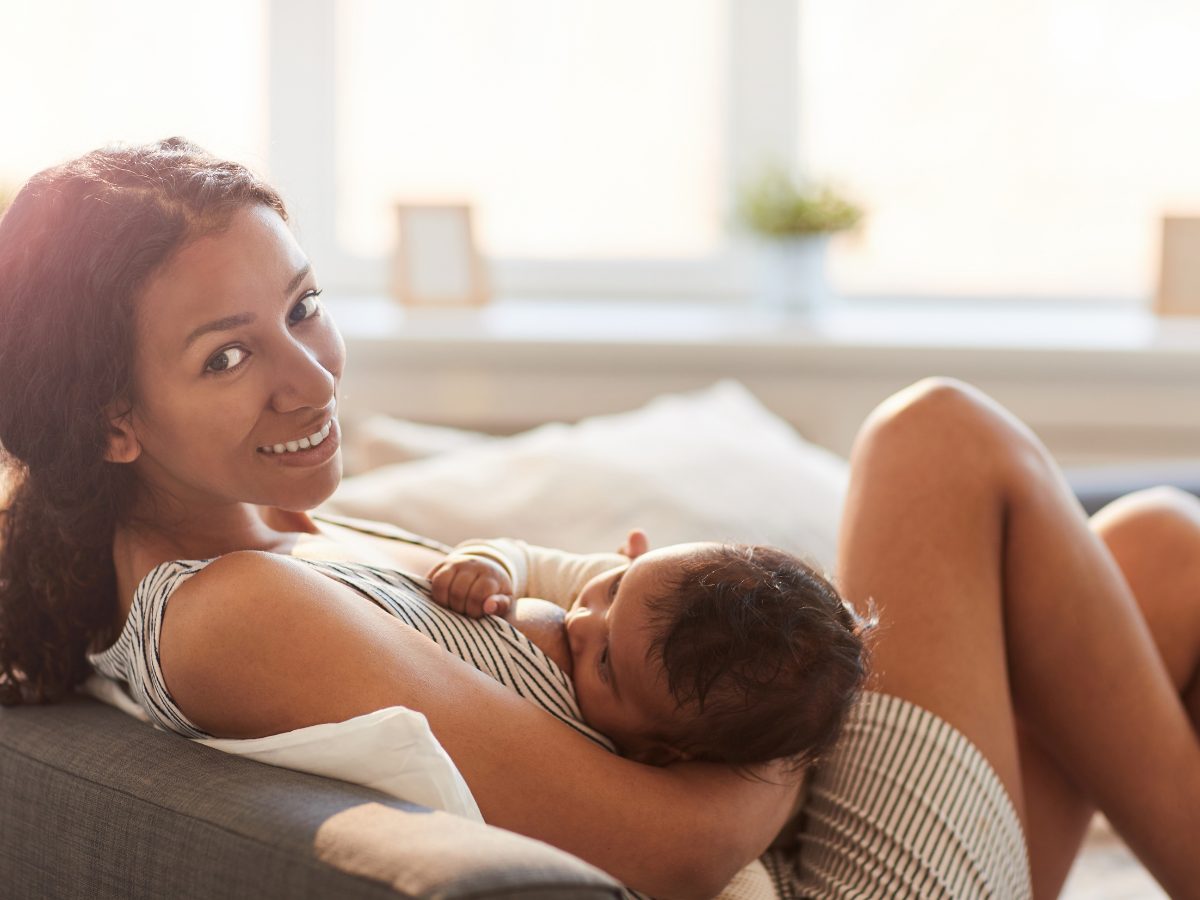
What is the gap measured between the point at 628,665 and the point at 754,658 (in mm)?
117

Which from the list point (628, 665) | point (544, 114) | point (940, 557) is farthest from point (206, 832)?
point (544, 114)

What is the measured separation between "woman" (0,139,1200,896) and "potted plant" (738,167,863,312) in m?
1.37

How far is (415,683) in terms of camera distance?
1060mm

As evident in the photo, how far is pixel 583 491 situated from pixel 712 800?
879mm

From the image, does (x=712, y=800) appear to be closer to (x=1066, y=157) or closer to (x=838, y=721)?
(x=838, y=721)

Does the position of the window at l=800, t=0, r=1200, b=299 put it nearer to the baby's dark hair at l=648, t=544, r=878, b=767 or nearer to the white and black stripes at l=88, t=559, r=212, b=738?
the baby's dark hair at l=648, t=544, r=878, b=767

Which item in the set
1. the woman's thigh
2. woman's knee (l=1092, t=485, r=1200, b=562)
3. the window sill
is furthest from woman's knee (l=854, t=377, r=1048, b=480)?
the window sill

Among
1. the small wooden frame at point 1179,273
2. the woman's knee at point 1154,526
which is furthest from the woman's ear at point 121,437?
the small wooden frame at point 1179,273

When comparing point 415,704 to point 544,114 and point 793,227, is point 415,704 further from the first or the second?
point 544,114

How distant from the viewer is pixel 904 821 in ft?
4.32

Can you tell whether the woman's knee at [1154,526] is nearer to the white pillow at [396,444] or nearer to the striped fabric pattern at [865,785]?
the striped fabric pattern at [865,785]

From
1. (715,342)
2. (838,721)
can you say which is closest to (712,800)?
(838,721)

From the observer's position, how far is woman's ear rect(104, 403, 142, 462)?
1.16 metres

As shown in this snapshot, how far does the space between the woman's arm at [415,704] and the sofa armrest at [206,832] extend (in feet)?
0.21
